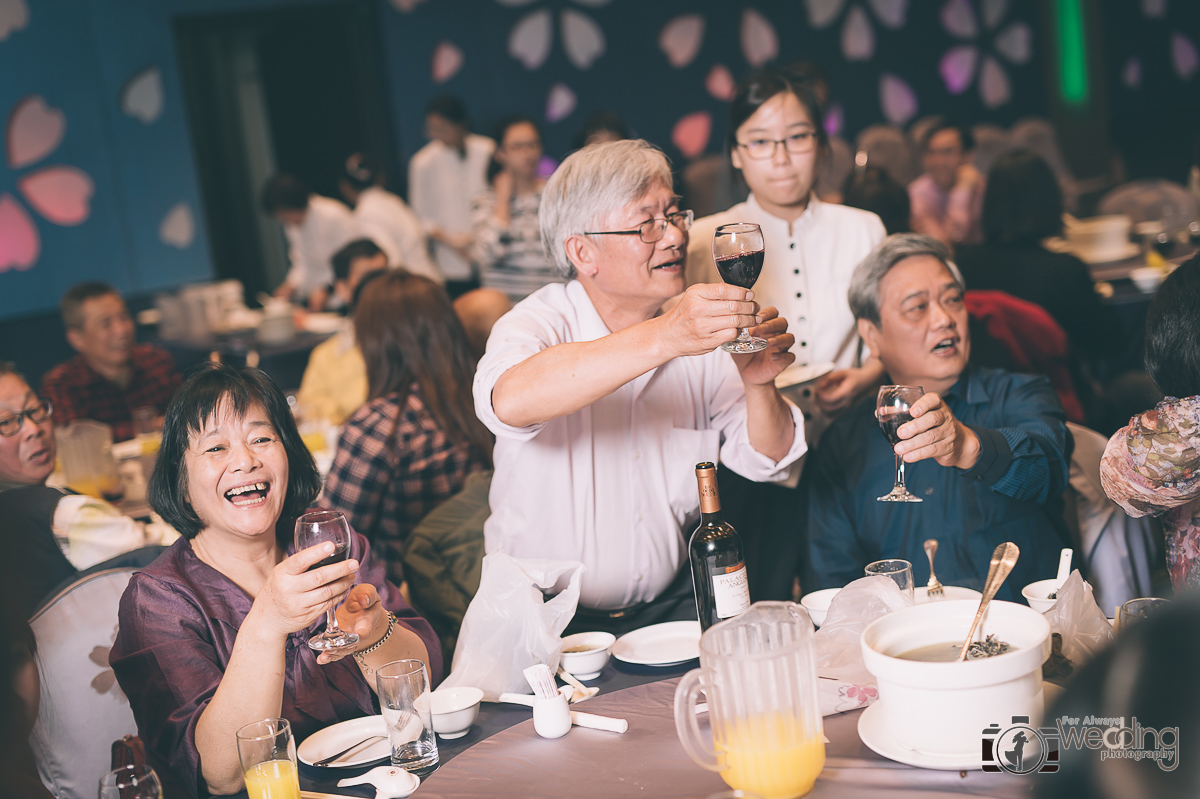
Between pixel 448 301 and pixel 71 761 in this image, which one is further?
pixel 448 301

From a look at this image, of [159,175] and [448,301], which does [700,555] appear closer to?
[448,301]

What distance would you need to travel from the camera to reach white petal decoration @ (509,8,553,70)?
8578 millimetres

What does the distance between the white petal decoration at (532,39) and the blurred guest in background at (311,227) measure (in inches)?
92.0

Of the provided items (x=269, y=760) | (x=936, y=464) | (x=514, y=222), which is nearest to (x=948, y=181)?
(x=514, y=222)

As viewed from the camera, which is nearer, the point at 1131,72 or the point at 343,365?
the point at 343,365

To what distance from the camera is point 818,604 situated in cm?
193

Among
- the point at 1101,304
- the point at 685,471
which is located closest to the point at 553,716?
the point at 685,471

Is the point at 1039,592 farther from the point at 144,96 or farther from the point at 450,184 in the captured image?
the point at 144,96

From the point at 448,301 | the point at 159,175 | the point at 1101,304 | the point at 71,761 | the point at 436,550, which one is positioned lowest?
the point at 71,761

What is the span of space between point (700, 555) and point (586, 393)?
35 cm

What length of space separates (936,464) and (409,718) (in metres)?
1.34

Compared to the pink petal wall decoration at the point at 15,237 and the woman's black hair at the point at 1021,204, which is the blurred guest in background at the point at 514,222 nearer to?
the woman's black hair at the point at 1021,204

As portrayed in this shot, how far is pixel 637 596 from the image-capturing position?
7.39ft

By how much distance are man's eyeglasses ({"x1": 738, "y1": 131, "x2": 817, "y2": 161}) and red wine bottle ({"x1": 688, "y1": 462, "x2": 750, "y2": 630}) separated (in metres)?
1.41
